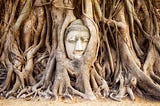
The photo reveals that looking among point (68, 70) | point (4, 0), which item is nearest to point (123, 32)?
point (68, 70)

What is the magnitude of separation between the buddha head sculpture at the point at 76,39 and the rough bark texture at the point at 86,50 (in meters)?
0.10

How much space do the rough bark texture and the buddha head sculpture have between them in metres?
0.10

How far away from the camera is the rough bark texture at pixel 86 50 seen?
5.38 m

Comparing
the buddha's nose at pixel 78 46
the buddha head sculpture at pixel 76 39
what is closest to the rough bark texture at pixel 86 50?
the buddha head sculpture at pixel 76 39

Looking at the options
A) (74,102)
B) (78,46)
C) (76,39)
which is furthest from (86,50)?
(74,102)

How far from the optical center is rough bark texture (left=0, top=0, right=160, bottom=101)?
5.38m

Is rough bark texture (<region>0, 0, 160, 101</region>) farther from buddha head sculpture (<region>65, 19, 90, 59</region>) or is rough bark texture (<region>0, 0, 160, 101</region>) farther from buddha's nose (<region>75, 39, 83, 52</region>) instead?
buddha's nose (<region>75, 39, 83, 52</region>)

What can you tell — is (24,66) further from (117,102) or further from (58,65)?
(117,102)

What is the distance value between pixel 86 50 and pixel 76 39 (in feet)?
1.14

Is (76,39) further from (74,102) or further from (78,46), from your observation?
(74,102)

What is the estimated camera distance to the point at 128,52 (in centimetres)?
579

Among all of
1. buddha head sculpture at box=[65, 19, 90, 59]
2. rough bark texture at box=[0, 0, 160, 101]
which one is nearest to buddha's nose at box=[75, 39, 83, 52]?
buddha head sculpture at box=[65, 19, 90, 59]

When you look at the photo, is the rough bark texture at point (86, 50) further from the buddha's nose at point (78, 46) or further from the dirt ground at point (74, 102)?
the buddha's nose at point (78, 46)

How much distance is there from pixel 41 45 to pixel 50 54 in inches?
12.9
